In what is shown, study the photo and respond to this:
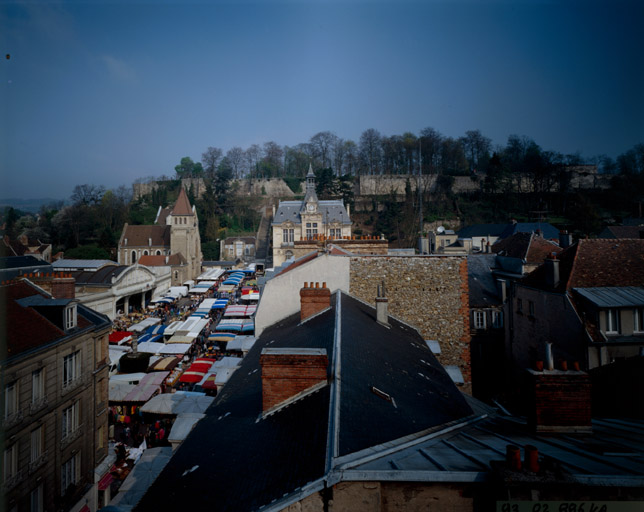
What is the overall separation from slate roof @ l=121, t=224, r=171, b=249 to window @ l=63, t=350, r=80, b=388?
5078 centimetres

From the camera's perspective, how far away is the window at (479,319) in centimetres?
2011

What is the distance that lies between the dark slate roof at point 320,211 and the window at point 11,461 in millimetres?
39312

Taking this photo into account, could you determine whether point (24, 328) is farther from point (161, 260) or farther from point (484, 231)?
point (161, 260)

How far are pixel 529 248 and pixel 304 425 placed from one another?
2100 centimetres

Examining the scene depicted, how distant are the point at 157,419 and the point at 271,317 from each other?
781cm

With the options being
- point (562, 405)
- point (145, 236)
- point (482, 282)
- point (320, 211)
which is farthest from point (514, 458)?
point (145, 236)

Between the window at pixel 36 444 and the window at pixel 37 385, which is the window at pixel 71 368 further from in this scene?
the window at pixel 36 444

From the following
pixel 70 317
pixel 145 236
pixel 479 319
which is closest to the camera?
pixel 70 317

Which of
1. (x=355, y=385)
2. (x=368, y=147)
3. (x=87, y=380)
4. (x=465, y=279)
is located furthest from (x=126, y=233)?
(x=355, y=385)

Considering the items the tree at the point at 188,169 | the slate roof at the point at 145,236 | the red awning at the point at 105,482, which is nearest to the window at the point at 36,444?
the red awning at the point at 105,482

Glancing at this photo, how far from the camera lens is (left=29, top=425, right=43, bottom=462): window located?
29.2 ft

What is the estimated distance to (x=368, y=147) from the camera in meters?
75.0

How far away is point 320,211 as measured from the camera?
47.4 m

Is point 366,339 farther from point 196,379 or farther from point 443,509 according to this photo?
point 196,379
